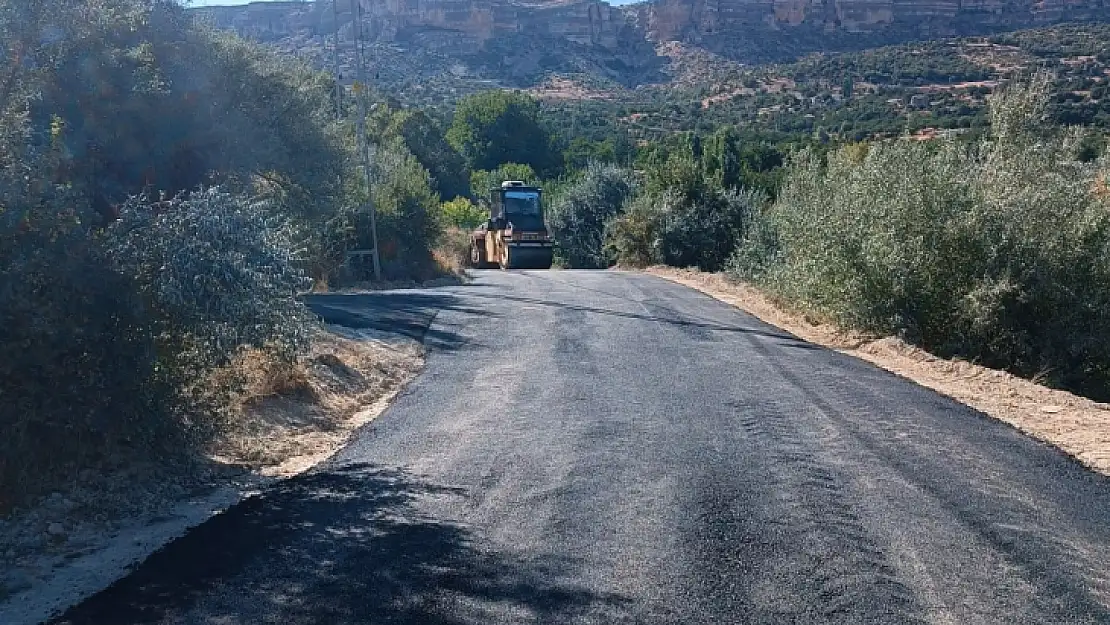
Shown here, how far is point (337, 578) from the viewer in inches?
248

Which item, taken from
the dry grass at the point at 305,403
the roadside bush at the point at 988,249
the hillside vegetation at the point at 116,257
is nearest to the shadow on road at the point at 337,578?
the hillside vegetation at the point at 116,257

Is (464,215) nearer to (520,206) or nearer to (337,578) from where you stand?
(520,206)

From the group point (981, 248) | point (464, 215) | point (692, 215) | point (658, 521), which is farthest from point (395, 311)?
point (464, 215)

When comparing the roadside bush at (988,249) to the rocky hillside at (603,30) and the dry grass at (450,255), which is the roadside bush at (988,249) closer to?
the dry grass at (450,255)

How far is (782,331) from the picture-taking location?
19.6 metres

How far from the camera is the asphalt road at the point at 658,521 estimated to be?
591cm

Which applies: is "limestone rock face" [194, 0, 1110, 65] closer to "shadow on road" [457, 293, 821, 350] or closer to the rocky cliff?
the rocky cliff

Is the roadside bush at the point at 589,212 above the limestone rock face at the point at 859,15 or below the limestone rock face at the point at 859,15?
below

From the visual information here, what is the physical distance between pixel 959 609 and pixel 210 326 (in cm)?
585

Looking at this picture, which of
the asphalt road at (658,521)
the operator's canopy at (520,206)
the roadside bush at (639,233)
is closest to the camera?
the asphalt road at (658,521)

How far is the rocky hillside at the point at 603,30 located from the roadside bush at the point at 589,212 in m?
42.1

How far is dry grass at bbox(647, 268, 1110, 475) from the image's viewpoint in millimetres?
10352

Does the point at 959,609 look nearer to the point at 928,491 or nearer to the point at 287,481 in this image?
the point at 928,491

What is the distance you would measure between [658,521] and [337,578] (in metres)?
2.30
